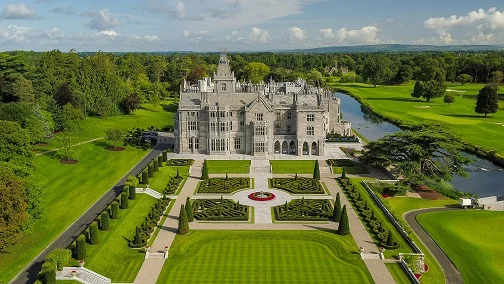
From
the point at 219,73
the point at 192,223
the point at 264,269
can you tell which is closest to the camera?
the point at 264,269

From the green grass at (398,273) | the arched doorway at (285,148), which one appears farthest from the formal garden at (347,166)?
the green grass at (398,273)

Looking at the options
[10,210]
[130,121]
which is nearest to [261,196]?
[10,210]

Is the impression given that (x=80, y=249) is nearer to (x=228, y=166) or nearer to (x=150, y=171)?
(x=150, y=171)

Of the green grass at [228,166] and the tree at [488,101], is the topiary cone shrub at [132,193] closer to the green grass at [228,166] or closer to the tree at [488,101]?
the green grass at [228,166]

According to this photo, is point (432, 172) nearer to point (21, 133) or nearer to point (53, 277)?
point (53, 277)

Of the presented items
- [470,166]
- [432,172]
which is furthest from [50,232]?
[470,166]

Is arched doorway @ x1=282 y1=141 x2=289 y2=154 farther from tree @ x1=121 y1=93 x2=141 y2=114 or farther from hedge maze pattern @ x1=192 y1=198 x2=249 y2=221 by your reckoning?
tree @ x1=121 y1=93 x2=141 y2=114

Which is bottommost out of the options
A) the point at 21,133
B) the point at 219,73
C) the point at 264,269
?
the point at 264,269
